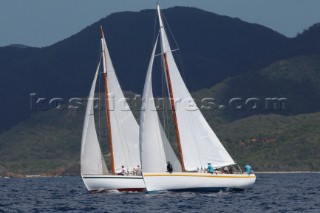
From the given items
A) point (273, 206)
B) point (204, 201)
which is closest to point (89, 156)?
point (204, 201)

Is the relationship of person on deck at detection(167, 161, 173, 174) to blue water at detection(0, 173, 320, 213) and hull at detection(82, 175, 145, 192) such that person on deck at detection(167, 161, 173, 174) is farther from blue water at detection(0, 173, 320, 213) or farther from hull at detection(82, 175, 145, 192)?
hull at detection(82, 175, 145, 192)

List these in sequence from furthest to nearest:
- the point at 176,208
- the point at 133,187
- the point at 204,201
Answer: the point at 133,187, the point at 204,201, the point at 176,208

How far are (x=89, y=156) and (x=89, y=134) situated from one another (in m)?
1.87

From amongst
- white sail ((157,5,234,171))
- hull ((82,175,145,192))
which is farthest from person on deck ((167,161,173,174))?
hull ((82,175,145,192))

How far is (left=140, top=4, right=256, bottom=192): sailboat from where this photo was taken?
69000mm

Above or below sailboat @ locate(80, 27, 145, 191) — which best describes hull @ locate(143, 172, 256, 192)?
below

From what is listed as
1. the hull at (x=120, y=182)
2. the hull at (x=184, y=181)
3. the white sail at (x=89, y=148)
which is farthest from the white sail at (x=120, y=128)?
the hull at (x=184, y=181)

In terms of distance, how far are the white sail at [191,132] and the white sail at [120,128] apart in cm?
909

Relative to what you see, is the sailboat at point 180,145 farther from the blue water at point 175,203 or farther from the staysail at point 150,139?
the blue water at point 175,203

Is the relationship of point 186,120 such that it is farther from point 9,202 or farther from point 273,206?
point 9,202

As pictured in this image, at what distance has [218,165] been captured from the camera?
70688 mm

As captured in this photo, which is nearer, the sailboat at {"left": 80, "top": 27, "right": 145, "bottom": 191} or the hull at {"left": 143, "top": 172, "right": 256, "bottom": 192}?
the hull at {"left": 143, "top": 172, "right": 256, "bottom": 192}

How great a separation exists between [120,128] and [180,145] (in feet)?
33.6

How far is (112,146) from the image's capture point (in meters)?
77.7
